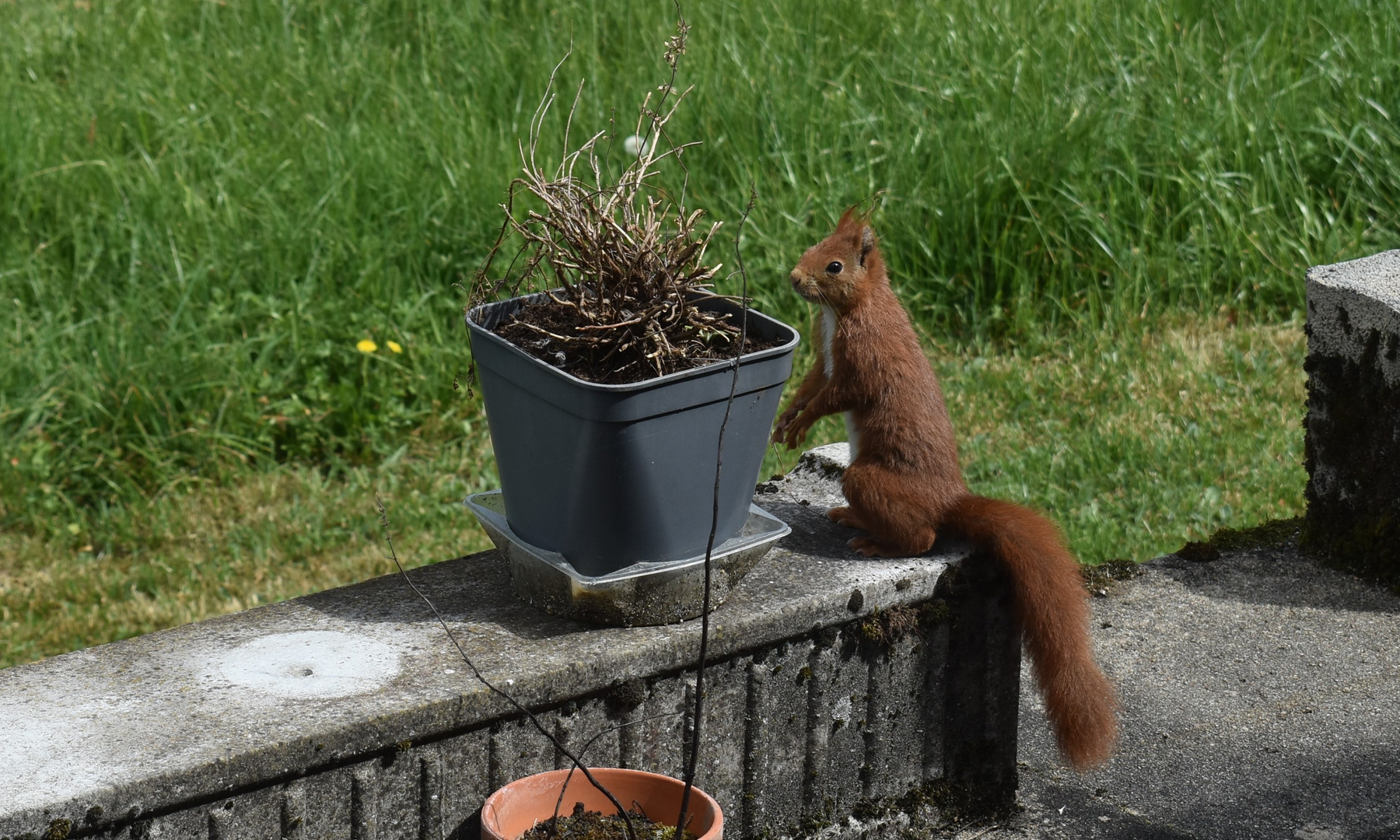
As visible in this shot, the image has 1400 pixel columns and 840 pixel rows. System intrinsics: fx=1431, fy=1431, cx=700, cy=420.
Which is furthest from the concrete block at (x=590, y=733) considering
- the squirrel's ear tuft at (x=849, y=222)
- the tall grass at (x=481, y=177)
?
the tall grass at (x=481, y=177)

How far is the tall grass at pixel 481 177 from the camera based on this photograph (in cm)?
467

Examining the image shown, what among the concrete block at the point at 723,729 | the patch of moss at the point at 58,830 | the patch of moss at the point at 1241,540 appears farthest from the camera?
the patch of moss at the point at 1241,540

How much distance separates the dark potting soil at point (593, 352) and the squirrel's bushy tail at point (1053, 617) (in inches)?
21.3

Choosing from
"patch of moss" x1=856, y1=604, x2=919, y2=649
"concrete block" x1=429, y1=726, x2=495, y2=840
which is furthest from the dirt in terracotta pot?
"patch of moss" x1=856, y1=604, x2=919, y2=649

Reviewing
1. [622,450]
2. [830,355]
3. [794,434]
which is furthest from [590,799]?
[830,355]

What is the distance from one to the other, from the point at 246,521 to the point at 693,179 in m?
2.12

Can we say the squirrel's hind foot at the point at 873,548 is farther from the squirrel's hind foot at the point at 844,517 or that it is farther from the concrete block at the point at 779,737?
the concrete block at the point at 779,737

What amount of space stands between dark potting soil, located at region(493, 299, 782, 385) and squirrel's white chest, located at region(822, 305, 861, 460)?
32cm

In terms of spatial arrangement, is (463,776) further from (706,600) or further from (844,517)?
(844,517)

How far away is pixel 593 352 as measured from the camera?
2.37 m

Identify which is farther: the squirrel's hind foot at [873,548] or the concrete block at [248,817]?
the squirrel's hind foot at [873,548]

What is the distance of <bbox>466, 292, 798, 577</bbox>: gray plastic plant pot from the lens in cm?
223

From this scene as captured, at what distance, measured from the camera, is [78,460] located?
4457mm

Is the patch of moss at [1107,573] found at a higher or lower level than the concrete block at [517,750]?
lower
